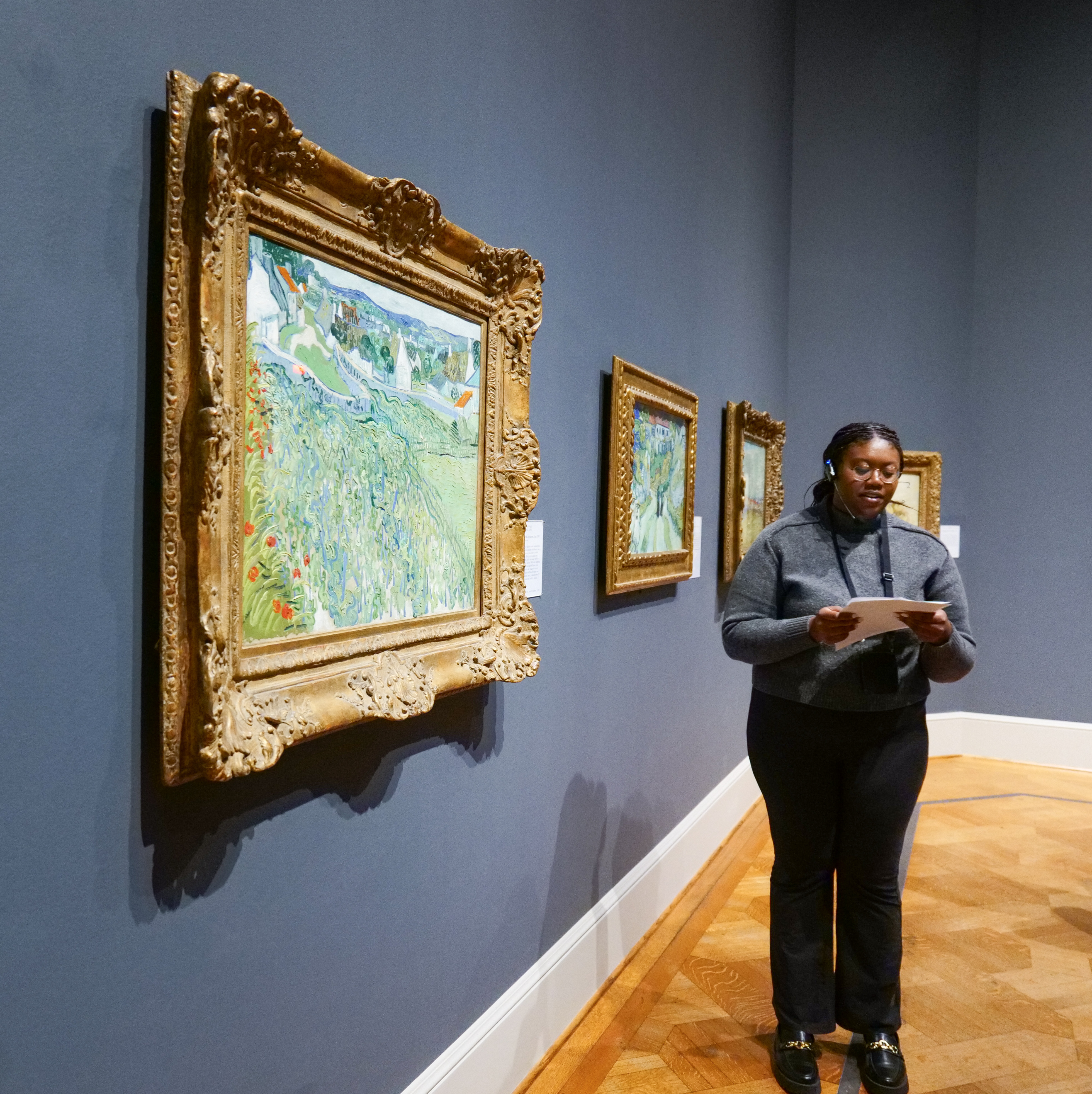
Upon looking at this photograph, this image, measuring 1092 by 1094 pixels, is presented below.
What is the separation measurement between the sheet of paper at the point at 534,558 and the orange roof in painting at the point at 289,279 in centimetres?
110

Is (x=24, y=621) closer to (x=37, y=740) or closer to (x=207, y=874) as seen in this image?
(x=37, y=740)

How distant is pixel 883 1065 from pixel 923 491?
456 cm

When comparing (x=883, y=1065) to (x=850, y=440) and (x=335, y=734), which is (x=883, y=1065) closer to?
(x=850, y=440)

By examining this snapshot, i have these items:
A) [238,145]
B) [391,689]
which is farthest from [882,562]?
[238,145]

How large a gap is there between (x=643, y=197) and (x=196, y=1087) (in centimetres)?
303

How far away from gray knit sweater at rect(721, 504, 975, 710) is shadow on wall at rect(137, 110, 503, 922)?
127 centimetres

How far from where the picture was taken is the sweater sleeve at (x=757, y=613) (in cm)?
256

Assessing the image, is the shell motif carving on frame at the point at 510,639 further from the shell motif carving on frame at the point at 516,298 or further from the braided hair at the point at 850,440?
the braided hair at the point at 850,440

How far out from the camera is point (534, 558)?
2.65 meters

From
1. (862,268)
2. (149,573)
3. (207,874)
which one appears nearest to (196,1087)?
(207,874)

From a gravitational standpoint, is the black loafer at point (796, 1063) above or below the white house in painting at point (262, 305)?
below

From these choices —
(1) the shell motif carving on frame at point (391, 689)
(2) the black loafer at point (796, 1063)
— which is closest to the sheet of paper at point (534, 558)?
(1) the shell motif carving on frame at point (391, 689)

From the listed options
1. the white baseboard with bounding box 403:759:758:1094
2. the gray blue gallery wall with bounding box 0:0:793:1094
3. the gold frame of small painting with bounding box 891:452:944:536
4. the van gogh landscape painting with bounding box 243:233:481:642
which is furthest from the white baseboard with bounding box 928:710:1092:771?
the van gogh landscape painting with bounding box 243:233:481:642

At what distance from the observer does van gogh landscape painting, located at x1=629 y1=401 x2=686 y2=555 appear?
337 cm
